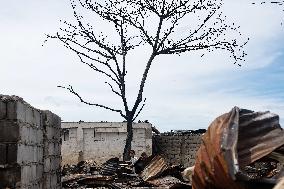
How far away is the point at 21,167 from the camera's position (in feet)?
12.2

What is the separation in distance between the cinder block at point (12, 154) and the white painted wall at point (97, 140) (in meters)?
18.4

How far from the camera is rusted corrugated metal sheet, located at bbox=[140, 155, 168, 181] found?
7.52 m

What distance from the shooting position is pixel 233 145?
1.72m

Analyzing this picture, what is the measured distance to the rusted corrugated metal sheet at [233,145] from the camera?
5.52 feet

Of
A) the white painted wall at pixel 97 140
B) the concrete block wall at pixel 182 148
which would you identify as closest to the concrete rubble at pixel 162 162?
the concrete block wall at pixel 182 148

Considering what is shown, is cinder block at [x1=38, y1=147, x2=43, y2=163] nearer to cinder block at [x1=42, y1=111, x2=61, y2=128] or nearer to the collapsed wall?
the collapsed wall

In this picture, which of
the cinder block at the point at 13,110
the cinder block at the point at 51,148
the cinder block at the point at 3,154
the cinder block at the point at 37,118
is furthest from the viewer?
the cinder block at the point at 51,148

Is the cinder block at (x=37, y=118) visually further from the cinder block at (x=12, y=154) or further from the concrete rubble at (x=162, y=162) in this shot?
the cinder block at (x=12, y=154)

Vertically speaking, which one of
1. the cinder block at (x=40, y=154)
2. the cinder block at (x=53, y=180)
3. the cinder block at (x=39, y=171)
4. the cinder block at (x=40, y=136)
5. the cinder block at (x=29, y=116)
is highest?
the cinder block at (x=29, y=116)

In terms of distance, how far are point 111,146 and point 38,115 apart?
18001 millimetres

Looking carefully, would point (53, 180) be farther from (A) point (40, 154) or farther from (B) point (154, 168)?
(B) point (154, 168)

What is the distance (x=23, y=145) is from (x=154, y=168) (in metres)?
4.26

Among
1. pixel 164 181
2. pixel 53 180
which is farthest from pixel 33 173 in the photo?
pixel 164 181

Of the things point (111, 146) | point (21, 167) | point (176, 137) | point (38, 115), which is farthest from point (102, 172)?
point (111, 146)
